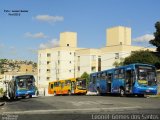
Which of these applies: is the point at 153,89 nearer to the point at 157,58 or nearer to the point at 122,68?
the point at 122,68

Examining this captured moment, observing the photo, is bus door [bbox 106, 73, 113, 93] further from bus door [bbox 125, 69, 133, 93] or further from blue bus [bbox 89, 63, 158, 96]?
bus door [bbox 125, 69, 133, 93]

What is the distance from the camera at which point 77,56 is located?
114688mm

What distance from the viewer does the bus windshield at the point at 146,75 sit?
3769cm

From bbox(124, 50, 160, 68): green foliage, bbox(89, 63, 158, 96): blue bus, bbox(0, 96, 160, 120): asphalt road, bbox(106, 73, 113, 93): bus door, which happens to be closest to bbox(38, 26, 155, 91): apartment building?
bbox(124, 50, 160, 68): green foliage

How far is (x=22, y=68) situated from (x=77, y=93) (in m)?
137

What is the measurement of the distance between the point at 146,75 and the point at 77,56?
77.1m

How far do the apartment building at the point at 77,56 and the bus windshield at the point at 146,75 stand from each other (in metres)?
58.8

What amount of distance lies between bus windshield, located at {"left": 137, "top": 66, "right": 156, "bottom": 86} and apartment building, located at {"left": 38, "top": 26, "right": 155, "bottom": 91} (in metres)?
58.8

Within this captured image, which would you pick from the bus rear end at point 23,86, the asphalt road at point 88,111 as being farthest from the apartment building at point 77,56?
the asphalt road at point 88,111

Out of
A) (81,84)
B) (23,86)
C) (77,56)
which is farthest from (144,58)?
(77,56)

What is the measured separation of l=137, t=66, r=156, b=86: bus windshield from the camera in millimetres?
37688

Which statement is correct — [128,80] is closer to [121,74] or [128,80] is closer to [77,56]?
[121,74]

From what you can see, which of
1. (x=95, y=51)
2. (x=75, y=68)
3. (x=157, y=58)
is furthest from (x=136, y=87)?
(x=75, y=68)

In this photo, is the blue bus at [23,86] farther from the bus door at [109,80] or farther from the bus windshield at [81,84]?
the bus windshield at [81,84]
